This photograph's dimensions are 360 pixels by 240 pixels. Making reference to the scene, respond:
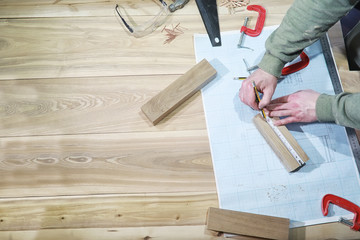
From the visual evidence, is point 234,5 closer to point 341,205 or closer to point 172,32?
point 172,32

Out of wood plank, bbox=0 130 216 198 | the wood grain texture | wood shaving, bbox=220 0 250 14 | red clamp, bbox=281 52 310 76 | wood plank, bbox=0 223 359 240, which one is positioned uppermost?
wood shaving, bbox=220 0 250 14

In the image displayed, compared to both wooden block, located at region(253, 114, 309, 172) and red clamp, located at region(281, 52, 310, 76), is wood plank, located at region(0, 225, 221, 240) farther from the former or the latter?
red clamp, located at region(281, 52, 310, 76)

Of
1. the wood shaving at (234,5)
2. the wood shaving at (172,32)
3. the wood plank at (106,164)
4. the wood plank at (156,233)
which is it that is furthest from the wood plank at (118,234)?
the wood shaving at (234,5)

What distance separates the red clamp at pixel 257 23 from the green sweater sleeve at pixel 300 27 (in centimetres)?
16

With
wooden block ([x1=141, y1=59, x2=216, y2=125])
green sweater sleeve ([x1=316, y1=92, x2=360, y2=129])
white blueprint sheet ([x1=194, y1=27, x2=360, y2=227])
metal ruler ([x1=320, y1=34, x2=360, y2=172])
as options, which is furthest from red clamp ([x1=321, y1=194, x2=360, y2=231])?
wooden block ([x1=141, y1=59, x2=216, y2=125])

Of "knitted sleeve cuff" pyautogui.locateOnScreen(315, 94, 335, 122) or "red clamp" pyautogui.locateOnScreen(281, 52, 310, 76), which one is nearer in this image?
"knitted sleeve cuff" pyautogui.locateOnScreen(315, 94, 335, 122)

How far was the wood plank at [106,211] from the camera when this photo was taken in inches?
35.2

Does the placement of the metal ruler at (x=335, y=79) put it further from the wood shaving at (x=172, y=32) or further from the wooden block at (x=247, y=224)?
the wood shaving at (x=172, y=32)

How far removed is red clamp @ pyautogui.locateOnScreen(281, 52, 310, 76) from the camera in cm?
104

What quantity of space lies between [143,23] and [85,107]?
376mm

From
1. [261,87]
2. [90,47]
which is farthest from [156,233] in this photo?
[90,47]

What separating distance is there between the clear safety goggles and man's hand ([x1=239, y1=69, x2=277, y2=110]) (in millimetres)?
403

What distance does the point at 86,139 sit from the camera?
0.97 metres

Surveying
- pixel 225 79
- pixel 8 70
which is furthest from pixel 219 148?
pixel 8 70
